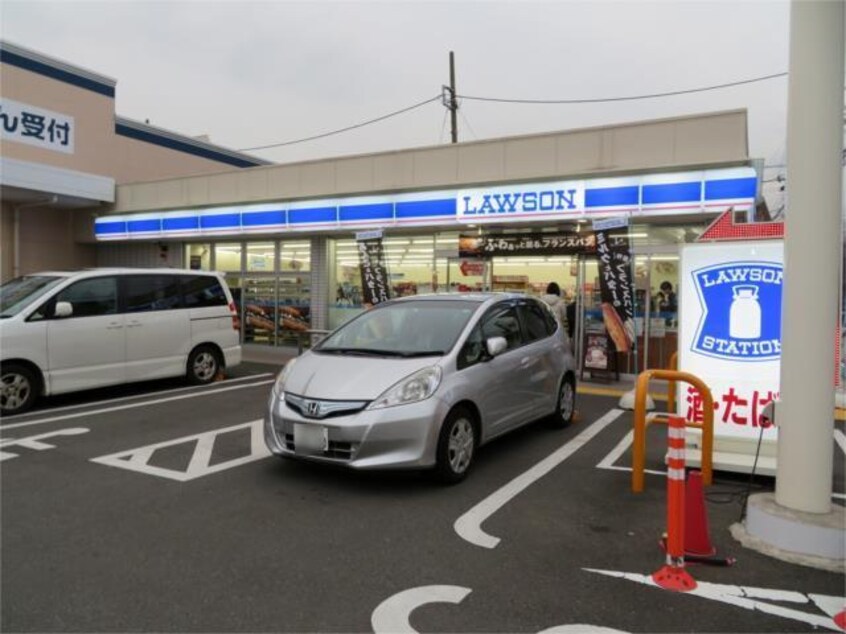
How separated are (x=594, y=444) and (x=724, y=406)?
146 cm

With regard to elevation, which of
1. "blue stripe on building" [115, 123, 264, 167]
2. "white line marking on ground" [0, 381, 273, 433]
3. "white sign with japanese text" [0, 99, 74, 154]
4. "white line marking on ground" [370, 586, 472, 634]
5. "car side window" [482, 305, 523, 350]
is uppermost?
"blue stripe on building" [115, 123, 264, 167]

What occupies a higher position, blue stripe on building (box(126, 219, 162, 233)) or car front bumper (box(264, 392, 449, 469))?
blue stripe on building (box(126, 219, 162, 233))

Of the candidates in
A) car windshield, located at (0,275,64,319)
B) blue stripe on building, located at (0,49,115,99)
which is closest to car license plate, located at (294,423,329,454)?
car windshield, located at (0,275,64,319)

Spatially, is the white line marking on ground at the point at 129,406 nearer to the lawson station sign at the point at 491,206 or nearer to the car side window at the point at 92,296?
the car side window at the point at 92,296

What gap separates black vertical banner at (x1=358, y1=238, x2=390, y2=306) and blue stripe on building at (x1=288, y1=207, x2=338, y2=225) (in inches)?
42.4

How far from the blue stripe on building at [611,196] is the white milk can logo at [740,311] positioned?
14.6 ft

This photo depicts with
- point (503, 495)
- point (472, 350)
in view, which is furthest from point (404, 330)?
point (503, 495)

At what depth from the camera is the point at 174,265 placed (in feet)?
54.2

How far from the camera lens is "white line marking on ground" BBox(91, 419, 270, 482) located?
18.0 feet

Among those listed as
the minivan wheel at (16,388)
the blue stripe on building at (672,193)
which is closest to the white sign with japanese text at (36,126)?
the minivan wheel at (16,388)

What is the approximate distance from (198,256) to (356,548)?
540 inches

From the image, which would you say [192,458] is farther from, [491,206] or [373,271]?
[491,206]

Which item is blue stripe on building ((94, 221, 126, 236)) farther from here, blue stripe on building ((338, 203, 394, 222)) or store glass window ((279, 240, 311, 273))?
blue stripe on building ((338, 203, 394, 222))

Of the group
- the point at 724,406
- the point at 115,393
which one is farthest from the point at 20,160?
the point at 724,406
